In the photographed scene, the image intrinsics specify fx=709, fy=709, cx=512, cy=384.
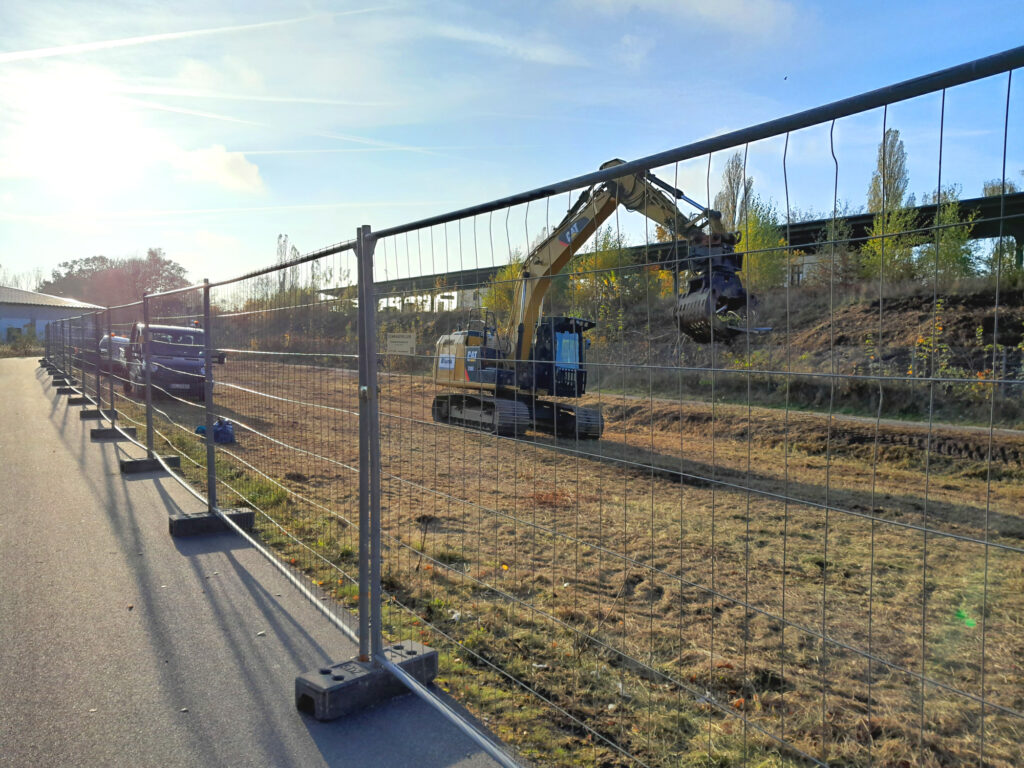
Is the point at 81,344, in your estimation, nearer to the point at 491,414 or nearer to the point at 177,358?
the point at 177,358

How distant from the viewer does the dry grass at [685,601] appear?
3195mm

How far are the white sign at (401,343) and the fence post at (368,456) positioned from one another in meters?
0.13

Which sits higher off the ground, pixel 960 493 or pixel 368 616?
pixel 368 616

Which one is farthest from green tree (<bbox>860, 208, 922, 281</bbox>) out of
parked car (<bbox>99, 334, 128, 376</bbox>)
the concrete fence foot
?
parked car (<bbox>99, 334, 128, 376</bbox>)

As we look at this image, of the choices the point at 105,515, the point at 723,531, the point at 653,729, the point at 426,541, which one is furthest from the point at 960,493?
the point at 105,515

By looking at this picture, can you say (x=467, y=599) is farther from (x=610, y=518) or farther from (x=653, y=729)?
(x=610, y=518)

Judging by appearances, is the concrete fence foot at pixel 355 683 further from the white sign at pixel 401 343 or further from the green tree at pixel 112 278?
the green tree at pixel 112 278

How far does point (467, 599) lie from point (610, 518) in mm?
3082

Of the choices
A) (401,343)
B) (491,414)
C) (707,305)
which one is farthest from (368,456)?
(491,414)

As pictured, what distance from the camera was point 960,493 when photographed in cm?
1016

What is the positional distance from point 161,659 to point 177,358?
21.0ft

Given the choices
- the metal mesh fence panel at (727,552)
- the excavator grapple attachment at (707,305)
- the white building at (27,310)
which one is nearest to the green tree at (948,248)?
the metal mesh fence panel at (727,552)

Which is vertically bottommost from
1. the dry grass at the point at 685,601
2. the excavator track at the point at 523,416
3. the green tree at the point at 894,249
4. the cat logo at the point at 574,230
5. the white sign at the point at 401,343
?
the dry grass at the point at 685,601

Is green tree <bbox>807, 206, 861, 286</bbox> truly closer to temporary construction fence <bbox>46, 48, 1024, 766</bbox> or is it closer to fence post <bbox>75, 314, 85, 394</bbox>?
temporary construction fence <bbox>46, 48, 1024, 766</bbox>
